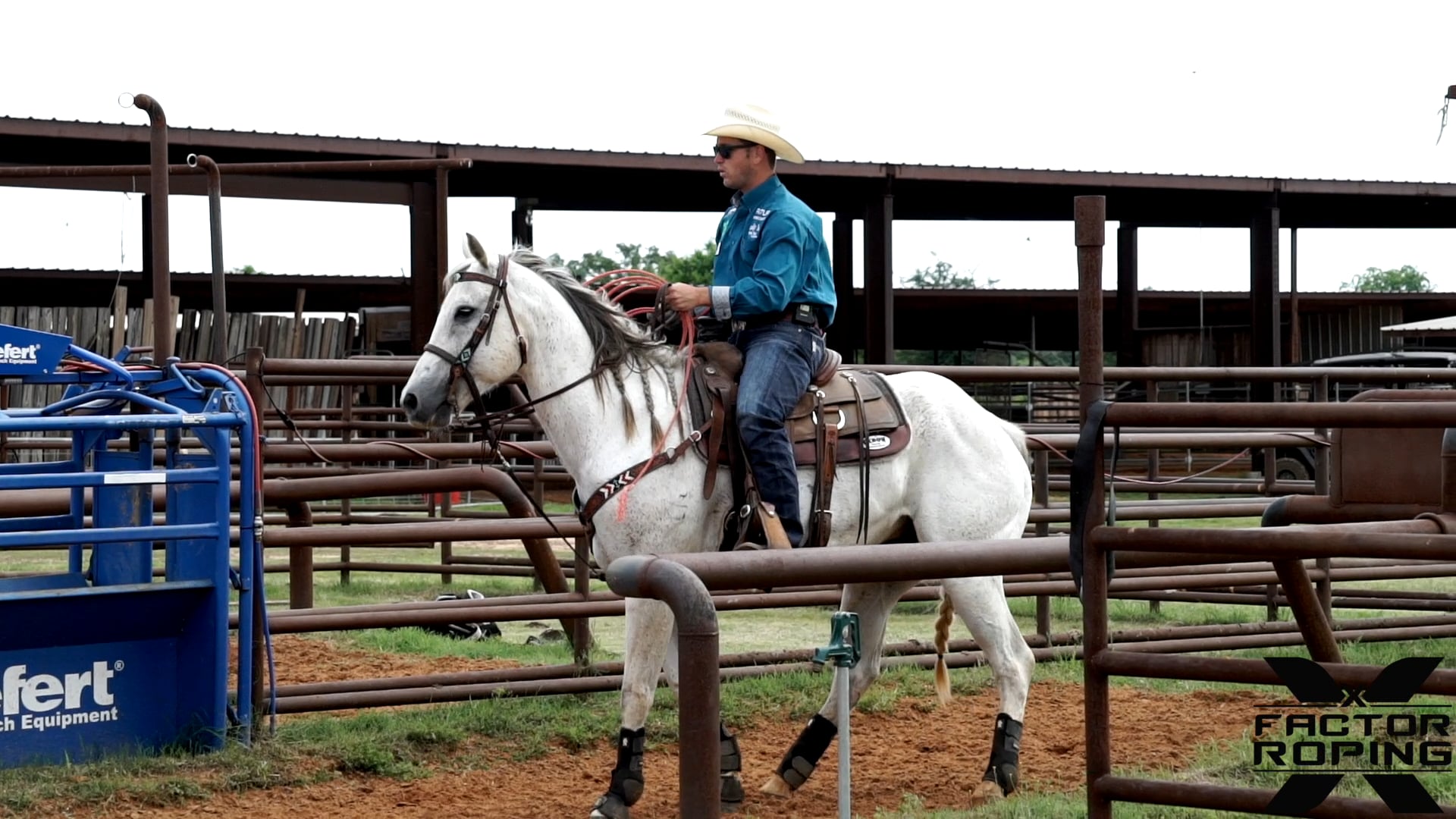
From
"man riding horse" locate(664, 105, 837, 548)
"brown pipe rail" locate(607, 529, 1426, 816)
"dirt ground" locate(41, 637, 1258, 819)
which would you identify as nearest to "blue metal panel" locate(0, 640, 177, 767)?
"dirt ground" locate(41, 637, 1258, 819)

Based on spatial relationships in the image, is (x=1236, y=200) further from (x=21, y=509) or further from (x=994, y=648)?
(x=21, y=509)

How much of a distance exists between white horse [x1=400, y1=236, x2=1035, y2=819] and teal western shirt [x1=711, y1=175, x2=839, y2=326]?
41 cm

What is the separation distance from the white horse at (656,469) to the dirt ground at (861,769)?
24 centimetres

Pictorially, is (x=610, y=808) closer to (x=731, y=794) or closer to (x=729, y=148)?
(x=731, y=794)

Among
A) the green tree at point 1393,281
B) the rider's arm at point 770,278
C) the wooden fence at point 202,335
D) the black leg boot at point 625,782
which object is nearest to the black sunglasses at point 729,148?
the rider's arm at point 770,278

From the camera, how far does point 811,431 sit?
575cm

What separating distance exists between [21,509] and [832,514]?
10.9 ft

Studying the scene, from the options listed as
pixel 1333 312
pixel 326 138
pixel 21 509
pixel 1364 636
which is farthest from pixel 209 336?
pixel 1333 312

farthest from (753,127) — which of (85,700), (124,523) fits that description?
(85,700)

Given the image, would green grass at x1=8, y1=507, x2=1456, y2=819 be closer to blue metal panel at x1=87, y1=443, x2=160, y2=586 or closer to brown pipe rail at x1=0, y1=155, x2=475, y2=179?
blue metal panel at x1=87, y1=443, x2=160, y2=586

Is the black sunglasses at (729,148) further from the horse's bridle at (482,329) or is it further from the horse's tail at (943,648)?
the horse's tail at (943,648)

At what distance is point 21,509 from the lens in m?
6.19

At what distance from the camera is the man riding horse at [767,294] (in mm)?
5469

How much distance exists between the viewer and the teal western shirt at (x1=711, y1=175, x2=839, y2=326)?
18.3ft
